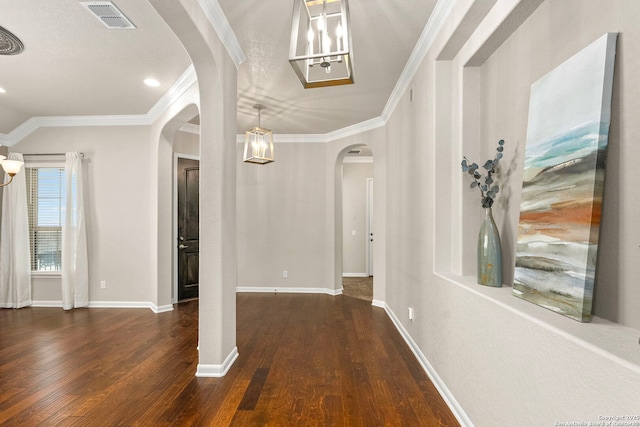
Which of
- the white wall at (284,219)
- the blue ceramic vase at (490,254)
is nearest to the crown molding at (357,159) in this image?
the white wall at (284,219)

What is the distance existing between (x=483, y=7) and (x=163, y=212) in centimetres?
426

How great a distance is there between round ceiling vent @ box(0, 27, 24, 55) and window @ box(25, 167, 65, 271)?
232 cm

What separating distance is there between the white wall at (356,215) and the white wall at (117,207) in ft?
13.5

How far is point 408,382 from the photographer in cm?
251

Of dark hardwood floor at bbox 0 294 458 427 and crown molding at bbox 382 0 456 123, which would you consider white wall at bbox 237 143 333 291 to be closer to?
dark hardwood floor at bbox 0 294 458 427

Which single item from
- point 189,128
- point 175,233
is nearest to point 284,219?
point 175,233

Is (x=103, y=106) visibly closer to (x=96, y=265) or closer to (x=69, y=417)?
(x=96, y=265)

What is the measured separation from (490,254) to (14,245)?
604 cm

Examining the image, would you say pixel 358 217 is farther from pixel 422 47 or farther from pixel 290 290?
pixel 422 47

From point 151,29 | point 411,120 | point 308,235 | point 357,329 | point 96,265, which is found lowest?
point 357,329

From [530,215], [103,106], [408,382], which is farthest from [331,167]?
[530,215]

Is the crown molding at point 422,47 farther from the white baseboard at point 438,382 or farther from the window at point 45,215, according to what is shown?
the window at point 45,215

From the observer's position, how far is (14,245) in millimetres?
4641

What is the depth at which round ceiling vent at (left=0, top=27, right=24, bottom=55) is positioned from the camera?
2.63 m
